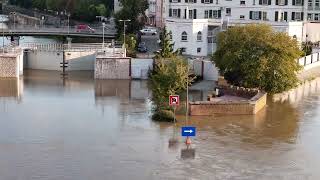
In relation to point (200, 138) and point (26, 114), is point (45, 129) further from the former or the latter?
point (200, 138)

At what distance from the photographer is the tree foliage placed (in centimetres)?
8406

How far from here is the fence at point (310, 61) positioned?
2544 inches

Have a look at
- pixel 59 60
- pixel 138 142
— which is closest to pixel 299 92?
pixel 138 142

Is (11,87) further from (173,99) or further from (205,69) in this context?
(173,99)

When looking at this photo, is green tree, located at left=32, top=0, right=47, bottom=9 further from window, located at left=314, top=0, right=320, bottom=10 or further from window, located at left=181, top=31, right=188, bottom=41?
window, located at left=314, top=0, right=320, bottom=10

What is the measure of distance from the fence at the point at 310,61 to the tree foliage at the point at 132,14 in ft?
80.0

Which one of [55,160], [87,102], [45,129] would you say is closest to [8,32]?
[87,102]

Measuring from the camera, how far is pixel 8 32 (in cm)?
8300

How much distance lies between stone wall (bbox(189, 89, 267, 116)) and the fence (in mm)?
20757

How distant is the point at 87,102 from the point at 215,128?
12758mm

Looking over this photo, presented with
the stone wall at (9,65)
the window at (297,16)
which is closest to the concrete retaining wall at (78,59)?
the stone wall at (9,65)

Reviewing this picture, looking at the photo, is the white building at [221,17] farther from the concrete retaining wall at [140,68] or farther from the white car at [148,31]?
the white car at [148,31]

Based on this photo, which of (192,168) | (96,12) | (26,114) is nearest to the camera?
(192,168)

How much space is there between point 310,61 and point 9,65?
28.3 meters
